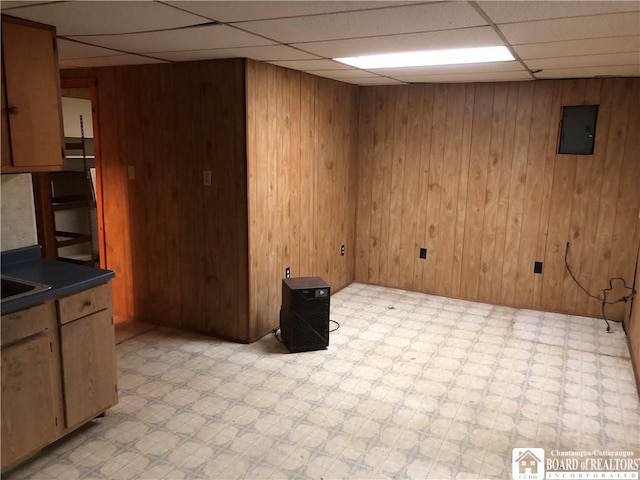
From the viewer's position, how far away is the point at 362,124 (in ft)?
17.1

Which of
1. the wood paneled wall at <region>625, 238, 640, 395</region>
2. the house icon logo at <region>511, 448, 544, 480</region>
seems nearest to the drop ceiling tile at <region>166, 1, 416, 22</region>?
the house icon logo at <region>511, 448, 544, 480</region>

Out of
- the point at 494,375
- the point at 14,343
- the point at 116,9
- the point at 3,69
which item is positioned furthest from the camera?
the point at 494,375

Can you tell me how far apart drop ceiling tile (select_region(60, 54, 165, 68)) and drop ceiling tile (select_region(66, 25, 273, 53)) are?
1.32ft

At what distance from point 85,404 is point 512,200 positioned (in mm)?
3912

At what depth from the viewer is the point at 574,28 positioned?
2.25 m

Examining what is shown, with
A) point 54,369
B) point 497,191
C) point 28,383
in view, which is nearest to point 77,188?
point 54,369

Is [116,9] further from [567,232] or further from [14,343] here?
[567,232]

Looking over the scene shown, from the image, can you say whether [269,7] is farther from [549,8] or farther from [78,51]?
[78,51]

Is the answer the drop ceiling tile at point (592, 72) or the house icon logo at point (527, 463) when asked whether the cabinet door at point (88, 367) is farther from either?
the drop ceiling tile at point (592, 72)

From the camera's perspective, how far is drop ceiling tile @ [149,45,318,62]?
3002mm

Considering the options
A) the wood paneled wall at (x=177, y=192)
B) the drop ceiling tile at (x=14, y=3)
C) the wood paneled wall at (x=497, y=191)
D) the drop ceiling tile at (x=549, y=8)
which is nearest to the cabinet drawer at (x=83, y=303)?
the wood paneled wall at (x=177, y=192)

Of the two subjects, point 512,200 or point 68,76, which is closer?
point 68,76

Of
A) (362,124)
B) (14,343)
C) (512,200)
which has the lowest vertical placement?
(14,343)

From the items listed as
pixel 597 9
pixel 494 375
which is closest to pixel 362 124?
pixel 494 375
